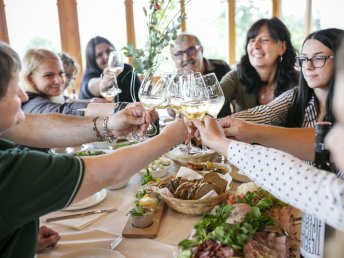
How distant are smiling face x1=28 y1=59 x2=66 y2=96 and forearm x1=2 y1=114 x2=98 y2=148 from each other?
1019 millimetres

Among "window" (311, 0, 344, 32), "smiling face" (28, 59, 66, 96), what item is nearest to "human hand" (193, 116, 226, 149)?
"smiling face" (28, 59, 66, 96)

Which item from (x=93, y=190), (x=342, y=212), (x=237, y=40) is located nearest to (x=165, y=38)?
(x=93, y=190)

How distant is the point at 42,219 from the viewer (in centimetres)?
127

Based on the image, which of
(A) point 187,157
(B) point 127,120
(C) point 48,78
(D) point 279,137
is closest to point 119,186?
(B) point 127,120

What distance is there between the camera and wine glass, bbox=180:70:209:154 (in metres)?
1.25

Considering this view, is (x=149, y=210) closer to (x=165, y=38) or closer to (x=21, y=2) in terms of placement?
(x=165, y=38)

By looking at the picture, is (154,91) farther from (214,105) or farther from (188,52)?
(188,52)

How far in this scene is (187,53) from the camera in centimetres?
312

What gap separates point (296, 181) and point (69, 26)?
480 cm

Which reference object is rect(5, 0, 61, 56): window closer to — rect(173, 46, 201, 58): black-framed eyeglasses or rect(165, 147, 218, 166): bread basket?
rect(173, 46, 201, 58): black-framed eyeglasses

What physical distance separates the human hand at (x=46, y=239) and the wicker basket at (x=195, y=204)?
382 millimetres

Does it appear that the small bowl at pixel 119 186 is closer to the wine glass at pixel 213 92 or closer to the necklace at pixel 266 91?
the wine glass at pixel 213 92

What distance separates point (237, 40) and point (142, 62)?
4.49 m

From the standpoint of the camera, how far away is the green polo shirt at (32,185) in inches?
29.5
